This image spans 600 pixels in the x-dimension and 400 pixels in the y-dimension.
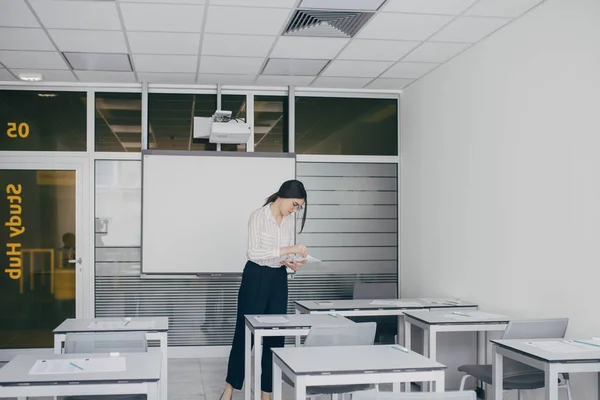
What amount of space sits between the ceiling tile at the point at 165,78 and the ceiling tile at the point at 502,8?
10.1 ft

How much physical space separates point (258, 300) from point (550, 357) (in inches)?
89.3

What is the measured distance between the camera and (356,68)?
21.5 ft

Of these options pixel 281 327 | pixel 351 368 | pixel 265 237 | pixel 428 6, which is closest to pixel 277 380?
pixel 351 368

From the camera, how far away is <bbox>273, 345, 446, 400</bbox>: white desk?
302 centimetres

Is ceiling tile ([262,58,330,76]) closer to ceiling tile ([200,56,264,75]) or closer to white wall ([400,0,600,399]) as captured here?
ceiling tile ([200,56,264,75])

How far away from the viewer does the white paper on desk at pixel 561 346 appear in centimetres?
353

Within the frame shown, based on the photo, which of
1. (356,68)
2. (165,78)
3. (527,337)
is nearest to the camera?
(527,337)

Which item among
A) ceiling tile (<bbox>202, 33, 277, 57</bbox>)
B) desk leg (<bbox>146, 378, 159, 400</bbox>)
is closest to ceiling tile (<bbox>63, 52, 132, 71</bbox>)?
ceiling tile (<bbox>202, 33, 277, 57</bbox>)

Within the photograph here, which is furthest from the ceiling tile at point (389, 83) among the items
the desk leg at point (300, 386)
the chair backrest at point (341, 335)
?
the desk leg at point (300, 386)

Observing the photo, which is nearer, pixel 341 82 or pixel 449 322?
pixel 449 322

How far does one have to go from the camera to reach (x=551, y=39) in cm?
451

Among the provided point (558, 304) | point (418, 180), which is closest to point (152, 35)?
point (418, 180)

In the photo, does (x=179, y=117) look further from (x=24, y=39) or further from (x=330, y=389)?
(x=330, y=389)

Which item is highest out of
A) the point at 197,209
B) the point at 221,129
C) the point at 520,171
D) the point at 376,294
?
the point at 221,129
